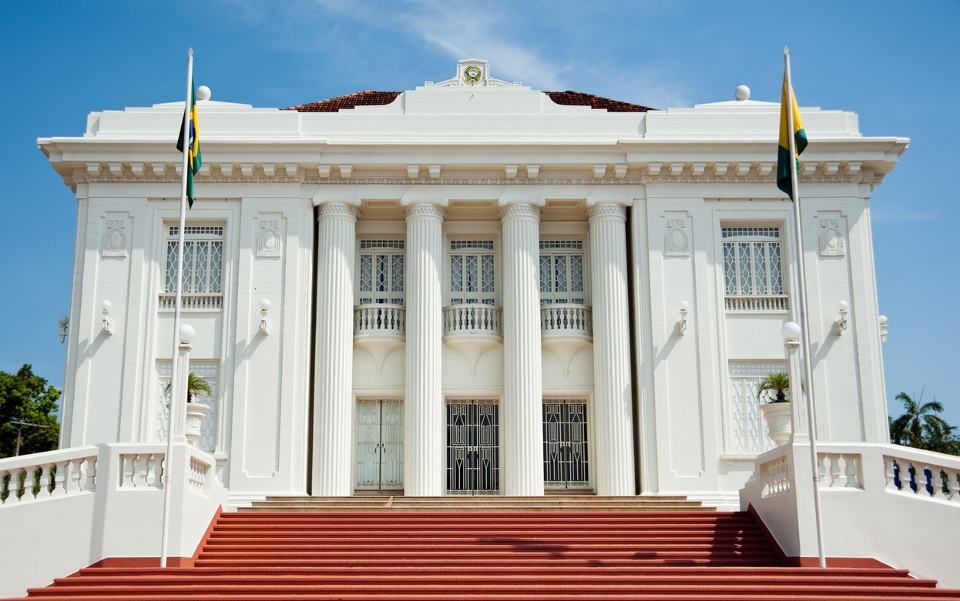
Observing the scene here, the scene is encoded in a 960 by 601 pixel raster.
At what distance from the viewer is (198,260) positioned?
25.4 meters

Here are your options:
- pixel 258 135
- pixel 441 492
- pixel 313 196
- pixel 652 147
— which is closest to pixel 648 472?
pixel 441 492

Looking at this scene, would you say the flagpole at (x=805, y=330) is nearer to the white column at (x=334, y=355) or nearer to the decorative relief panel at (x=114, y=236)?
the white column at (x=334, y=355)

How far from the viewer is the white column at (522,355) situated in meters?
23.9

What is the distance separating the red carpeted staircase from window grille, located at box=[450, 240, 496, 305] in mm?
6938

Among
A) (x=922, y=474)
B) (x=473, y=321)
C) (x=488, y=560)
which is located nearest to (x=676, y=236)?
(x=473, y=321)

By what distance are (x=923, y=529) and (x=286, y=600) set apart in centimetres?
915

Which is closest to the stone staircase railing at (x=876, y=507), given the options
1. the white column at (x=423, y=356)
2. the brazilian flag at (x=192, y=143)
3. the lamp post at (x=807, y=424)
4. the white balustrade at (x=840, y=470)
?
the white balustrade at (x=840, y=470)

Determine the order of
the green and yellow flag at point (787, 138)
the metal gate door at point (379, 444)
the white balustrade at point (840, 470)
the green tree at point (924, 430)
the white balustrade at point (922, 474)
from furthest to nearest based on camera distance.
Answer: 1. the green tree at point (924, 430)
2. the metal gate door at point (379, 444)
3. the green and yellow flag at point (787, 138)
4. the white balustrade at point (840, 470)
5. the white balustrade at point (922, 474)

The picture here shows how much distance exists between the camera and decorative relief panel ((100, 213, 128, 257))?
2495 centimetres

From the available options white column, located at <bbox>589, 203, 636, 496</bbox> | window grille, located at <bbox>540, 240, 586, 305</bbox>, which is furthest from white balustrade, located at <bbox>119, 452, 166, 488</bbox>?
window grille, located at <bbox>540, 240, 586, 305</bbox>

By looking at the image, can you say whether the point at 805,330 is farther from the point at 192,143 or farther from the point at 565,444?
the point at 192,143

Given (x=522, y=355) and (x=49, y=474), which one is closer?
(x=49, y=474)

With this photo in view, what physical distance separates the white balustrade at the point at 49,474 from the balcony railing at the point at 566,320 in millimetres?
11684

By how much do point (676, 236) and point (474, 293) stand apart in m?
4.97
